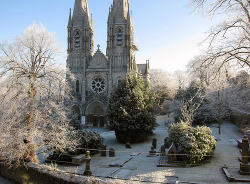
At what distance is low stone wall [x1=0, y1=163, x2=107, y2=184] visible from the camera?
10.4 m

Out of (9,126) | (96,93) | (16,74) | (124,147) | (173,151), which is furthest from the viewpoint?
(96,93)

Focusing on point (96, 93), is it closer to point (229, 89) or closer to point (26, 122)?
point (229, 89)

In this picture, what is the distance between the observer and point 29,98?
1322 cm

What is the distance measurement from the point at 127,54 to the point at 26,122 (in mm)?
26664

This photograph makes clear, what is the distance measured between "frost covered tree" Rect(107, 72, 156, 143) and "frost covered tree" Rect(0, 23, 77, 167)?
30.8 feet

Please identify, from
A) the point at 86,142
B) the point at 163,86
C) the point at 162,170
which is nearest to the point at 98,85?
the point at 86,142

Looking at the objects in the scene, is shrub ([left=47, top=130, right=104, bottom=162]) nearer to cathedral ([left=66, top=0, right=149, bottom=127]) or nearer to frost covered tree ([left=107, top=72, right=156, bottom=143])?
frost covered tree ([left=107, top=72, right=156, bottom=143])

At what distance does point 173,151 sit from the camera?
14.9 metres

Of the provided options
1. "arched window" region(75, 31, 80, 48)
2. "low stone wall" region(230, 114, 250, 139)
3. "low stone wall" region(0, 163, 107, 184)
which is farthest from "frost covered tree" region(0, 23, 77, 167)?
"arched window" region(75, 31, 80, 48)

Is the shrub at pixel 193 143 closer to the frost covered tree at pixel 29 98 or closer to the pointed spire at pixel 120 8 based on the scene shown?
the frost covered tree at pixel 29 98

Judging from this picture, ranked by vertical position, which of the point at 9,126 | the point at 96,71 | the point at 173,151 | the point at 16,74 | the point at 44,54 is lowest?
the point at 173,151

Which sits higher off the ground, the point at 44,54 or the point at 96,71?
the point at 96,71

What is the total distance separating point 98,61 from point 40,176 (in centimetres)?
2858

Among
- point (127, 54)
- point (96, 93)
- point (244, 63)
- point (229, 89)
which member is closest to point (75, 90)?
point (96, 93)
